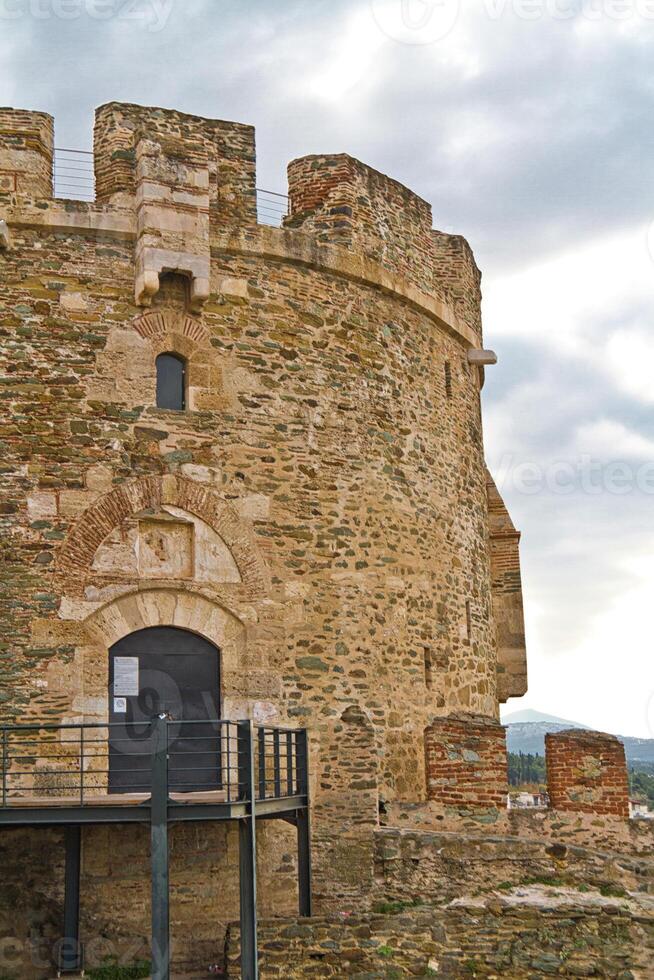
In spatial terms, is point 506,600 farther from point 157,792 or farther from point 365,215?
point 157,792

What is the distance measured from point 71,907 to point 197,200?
7.87 m

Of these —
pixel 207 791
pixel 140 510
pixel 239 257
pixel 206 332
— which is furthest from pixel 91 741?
pixel 239 257

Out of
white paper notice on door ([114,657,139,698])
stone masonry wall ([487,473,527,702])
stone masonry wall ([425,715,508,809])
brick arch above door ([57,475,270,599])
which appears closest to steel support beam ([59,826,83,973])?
white paper notice on door ([114,657,139,698])

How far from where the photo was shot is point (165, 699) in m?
13.1

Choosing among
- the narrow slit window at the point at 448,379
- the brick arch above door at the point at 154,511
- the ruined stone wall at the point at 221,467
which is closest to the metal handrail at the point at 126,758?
the ruined stone wall at the point at 221,467

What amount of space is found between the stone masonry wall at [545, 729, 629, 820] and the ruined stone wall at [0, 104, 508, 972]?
5.41ft

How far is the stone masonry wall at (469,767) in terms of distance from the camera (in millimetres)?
14133

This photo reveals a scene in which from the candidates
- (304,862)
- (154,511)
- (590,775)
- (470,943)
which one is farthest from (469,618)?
(470,943)

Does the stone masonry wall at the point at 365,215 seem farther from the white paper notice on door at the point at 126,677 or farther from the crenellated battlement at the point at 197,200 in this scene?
the white paper notice on door at the point at 126,677

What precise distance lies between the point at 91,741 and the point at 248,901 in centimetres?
228

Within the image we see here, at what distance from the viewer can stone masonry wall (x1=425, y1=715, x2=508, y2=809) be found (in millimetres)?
14133

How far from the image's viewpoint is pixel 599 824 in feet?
47.4

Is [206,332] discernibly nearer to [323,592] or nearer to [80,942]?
[323,592]

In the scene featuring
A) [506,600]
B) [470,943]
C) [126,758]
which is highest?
[506,600]
